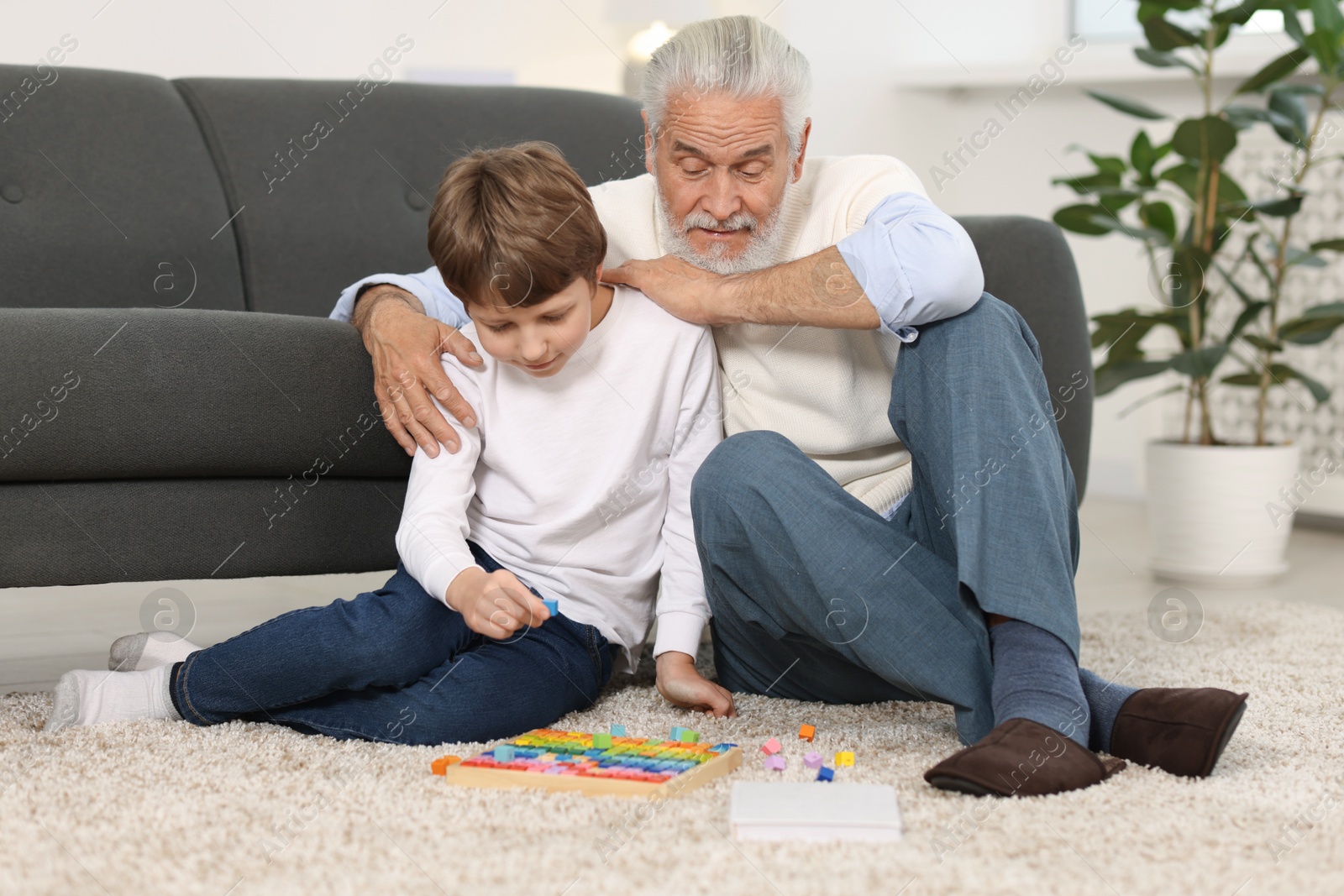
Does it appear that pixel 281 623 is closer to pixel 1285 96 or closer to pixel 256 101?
pixel 256 101

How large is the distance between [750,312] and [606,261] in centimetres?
22

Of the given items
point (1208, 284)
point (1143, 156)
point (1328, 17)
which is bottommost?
point (1208, 284)

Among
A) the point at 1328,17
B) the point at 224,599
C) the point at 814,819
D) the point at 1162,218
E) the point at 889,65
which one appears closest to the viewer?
the point at 814,819

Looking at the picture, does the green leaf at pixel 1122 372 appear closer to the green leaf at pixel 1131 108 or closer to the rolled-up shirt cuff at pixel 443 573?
the green leaf at pixel 1131 108

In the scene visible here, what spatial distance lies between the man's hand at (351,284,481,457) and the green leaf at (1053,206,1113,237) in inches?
54.3

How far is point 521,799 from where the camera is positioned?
3.01 ft

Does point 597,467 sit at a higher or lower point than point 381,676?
higher

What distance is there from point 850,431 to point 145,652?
724 mm

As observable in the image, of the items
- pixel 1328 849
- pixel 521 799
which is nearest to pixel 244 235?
pixel 521 799

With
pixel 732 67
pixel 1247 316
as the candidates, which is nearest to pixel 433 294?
pixel 732 67

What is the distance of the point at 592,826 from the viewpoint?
0.86 meters

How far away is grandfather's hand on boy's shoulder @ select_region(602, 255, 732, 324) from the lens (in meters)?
1.20

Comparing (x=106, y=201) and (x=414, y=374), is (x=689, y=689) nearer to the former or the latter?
(x=414, y=374)

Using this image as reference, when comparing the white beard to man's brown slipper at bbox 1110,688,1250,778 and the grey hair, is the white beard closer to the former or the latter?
the grey hair
